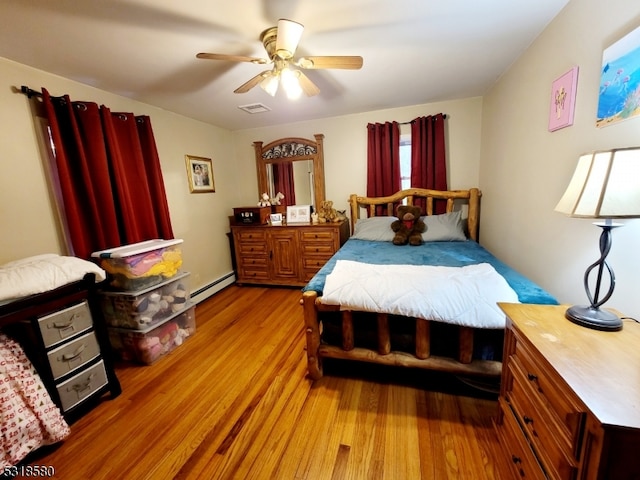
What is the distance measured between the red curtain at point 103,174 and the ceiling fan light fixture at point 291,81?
154 centimetres

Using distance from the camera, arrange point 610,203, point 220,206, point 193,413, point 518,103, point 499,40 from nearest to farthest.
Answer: point 610,203 → point 193,413 → point 499,40 → point 518,103 → point 220,206

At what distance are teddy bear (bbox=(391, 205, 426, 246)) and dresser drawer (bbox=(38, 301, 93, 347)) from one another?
8.22 ft

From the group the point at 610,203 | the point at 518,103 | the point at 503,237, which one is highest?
the point at 518,103

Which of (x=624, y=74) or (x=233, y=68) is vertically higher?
(x=233, y=68)

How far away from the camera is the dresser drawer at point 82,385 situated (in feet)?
4.68

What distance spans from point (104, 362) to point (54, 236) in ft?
3.34

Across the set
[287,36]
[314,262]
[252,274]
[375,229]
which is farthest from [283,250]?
[287,36]

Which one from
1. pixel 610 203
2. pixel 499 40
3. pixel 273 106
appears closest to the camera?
pixel 610 203

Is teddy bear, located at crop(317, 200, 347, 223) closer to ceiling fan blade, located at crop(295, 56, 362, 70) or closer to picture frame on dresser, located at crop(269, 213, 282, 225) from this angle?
picture frame on dresser, located at crop(269, 213, 282, 225)

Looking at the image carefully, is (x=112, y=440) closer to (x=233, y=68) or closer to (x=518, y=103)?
(x=233, y=68)

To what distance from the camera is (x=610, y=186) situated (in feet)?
2.77

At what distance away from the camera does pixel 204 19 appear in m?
1.38

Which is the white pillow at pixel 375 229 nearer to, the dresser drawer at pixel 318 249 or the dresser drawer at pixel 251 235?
the dresser drawer at pixel 318 249

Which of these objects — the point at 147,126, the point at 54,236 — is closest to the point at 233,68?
the point at 147,126
